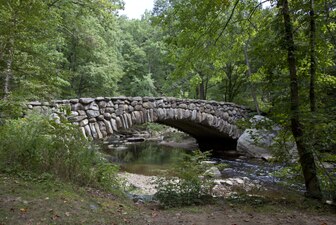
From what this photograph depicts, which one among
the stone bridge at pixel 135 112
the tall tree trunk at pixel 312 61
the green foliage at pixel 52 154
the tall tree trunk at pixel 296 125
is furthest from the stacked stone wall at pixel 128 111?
the tall tree trunk at pixel 312 61

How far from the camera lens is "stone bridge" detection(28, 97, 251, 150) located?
21.0 ft

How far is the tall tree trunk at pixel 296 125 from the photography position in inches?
150

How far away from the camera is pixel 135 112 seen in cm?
801

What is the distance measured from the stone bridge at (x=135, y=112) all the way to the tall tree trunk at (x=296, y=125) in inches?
38.0

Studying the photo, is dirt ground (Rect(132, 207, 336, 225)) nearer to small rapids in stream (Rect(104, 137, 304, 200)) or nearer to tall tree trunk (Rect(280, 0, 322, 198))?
tall tree trunk (Rect(280, 0, 322, 198))

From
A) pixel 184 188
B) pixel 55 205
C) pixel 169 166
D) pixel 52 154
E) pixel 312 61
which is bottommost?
pixel 169 166

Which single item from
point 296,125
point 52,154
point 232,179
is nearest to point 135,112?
point 232,179

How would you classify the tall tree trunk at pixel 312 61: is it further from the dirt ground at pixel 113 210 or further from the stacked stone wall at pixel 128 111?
the dirt ground at pixel 113 210

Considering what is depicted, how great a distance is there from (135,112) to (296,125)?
4.95 metres

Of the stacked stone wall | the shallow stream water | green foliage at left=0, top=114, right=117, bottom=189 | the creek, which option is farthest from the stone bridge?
the shallow stream water

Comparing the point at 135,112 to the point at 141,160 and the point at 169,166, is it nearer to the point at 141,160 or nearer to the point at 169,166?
the point at 169,166

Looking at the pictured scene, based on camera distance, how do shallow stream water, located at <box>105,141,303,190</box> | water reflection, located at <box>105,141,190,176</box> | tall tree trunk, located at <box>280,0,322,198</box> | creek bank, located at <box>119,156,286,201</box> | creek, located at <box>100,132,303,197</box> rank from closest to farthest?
tall tree trunk, located at <box>280,0,322,198</box> < creek bank, located at <box>119,156,286,201</box> < creek, located at <box>100,132,303,197</box> < shallow stream water, located at <box>105,141,303,190</box> < water reflection, located at <box>105,141,190,176</box>

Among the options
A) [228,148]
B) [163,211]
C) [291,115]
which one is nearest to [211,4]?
[291,115]

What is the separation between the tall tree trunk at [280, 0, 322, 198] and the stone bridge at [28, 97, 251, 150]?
964 mm
